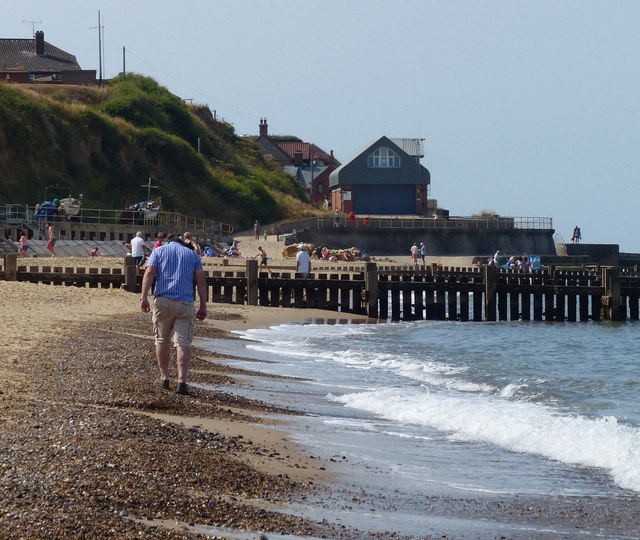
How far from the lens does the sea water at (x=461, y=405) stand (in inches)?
350

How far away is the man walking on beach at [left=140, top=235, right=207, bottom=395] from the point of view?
36.9 ft

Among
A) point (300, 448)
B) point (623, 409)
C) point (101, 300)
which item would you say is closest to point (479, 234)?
point (101, 300)

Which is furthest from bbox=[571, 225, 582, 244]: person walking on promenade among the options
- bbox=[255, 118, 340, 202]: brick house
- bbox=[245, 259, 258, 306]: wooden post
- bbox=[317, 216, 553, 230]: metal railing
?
bbox=[245, 259, 258, 306]: wooden post

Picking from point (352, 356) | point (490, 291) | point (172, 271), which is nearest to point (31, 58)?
point (490, 291)

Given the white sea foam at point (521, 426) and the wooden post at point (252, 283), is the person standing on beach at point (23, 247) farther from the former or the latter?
the white sea foam at point (521, 426)

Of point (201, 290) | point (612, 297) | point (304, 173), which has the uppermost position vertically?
point (304, 173)

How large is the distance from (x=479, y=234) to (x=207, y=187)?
19.4m

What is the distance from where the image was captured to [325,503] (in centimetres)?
708

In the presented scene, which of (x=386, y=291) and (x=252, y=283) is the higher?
(x=252, y=283)

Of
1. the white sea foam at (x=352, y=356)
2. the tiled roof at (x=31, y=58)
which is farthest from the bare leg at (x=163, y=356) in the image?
the tiled roof at (x=31, y=58)

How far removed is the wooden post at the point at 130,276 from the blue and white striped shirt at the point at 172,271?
14.5m

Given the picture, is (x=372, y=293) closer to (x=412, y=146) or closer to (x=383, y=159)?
(x=383, y=159)

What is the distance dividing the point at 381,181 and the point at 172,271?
258ft

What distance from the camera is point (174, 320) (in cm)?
1136
